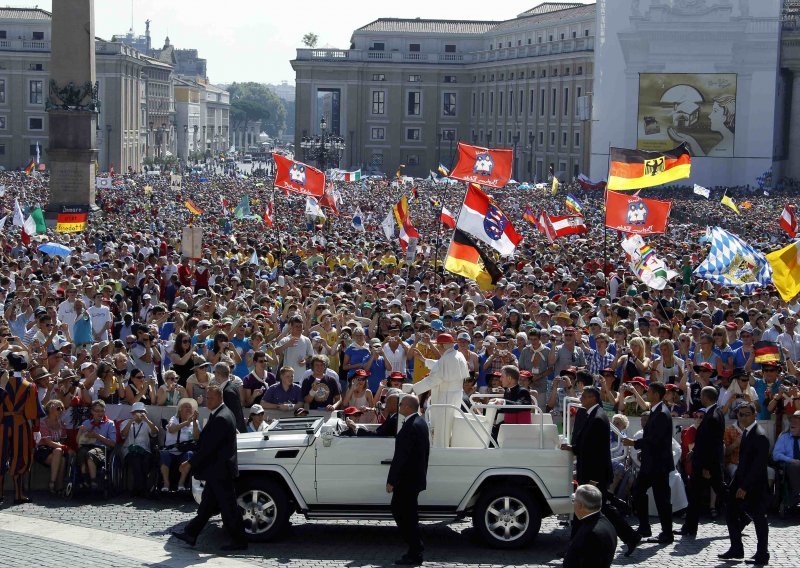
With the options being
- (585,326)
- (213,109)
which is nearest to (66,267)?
(585,326)

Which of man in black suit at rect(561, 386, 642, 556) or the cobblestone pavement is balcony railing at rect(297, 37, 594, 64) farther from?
man in black suit at rect(561, 386, 642, 556)

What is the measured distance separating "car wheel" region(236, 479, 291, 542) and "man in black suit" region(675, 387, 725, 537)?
143 inches

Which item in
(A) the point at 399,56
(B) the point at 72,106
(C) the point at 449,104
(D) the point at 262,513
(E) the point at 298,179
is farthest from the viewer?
(C) the point at 449,104

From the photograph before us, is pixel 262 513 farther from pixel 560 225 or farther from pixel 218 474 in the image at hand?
pixel 560 225

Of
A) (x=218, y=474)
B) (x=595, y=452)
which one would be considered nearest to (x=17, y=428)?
(x=218, y=474)

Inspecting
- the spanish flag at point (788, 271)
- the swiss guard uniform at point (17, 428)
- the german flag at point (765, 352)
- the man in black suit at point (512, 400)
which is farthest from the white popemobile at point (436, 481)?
the spanish flag at point (788, 271)

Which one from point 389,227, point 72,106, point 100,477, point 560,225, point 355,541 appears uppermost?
point 72,106

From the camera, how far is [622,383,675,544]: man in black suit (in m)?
11.6

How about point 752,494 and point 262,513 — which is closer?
point 752,494

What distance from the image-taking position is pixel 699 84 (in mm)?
77438

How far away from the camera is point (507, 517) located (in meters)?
11.2

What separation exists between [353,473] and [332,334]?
6.00 meters

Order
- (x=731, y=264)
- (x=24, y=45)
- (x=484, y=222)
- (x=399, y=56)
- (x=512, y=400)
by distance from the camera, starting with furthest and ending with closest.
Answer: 1. (x=399, y=56)
2. (x=24, y=45)
3. (x=484, y=222)
4. (x=731, y=264)
5. (x=512, y=400)

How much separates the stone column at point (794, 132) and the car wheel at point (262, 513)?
8075 centimetres
